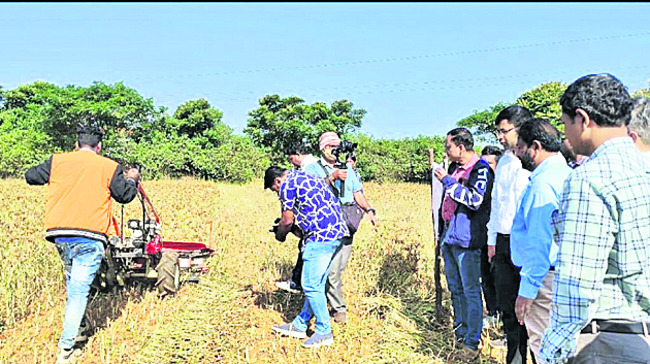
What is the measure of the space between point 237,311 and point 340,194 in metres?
1.67

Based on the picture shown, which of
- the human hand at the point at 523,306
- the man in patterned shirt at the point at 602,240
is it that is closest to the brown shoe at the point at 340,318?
the human hand at the point at 523,306

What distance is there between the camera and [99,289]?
18.9ft

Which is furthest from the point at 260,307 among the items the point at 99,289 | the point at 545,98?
the point at 545,98

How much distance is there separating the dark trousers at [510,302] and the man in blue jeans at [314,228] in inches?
53.8

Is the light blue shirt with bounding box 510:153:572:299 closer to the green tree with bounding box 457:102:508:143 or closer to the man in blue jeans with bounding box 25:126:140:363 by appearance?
the man in blue jeans with bounding box 25:126:140:363

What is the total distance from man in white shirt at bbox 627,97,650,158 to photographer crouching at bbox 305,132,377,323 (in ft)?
9.22

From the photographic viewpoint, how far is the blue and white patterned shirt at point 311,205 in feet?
14.5

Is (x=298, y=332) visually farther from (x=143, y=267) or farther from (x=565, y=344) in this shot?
(x=565, y=344)

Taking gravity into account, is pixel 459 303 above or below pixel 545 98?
below

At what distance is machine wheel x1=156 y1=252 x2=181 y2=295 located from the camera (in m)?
5.65

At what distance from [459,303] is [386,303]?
1.20 m

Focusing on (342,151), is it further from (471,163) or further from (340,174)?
(471,163)

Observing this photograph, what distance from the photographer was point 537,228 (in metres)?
2.91

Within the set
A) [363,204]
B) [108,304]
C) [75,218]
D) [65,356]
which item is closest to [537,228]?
[363,204]
